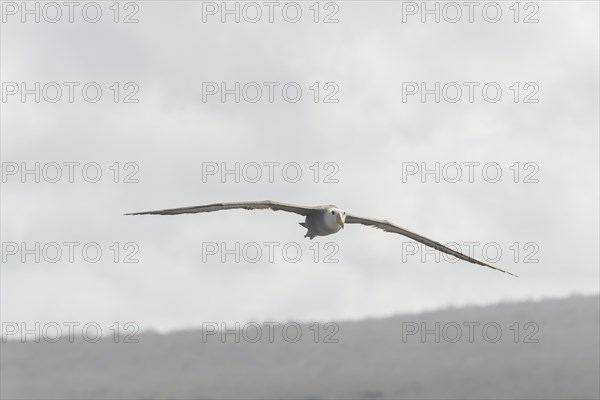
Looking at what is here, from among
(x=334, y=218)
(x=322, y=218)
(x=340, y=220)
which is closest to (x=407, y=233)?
A: (x=340, y=220)

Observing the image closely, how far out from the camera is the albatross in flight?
32.4 meters

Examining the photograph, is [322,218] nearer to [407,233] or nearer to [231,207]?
[231,207]

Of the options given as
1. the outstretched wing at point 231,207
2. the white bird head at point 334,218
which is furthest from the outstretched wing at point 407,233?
the outstretched wing at point 231,207

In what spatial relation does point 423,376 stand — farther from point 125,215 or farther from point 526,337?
point 125,215

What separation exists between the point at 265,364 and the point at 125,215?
75987 mm

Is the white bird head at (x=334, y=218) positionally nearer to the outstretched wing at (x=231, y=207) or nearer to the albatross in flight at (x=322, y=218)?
the albatross in flight at (x=322, y=218)

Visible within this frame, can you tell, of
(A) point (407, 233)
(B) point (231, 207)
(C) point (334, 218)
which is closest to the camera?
(B) point (231, 207)

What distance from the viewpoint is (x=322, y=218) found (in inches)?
1339

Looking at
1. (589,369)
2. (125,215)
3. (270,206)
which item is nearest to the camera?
(125,215)

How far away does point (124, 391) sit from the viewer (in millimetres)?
100562

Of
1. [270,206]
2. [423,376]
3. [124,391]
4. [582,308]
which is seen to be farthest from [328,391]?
[270,206]

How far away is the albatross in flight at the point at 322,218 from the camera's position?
3244 centimetres

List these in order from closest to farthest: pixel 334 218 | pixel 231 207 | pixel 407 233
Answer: pixel 231 207 < pixel 334 218 < pixel 407 233

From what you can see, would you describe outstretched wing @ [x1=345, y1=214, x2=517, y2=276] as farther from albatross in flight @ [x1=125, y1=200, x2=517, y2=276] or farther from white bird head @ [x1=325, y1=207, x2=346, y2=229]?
white bird head @ [x1=325, y1=207, x2=346, y2=229]
